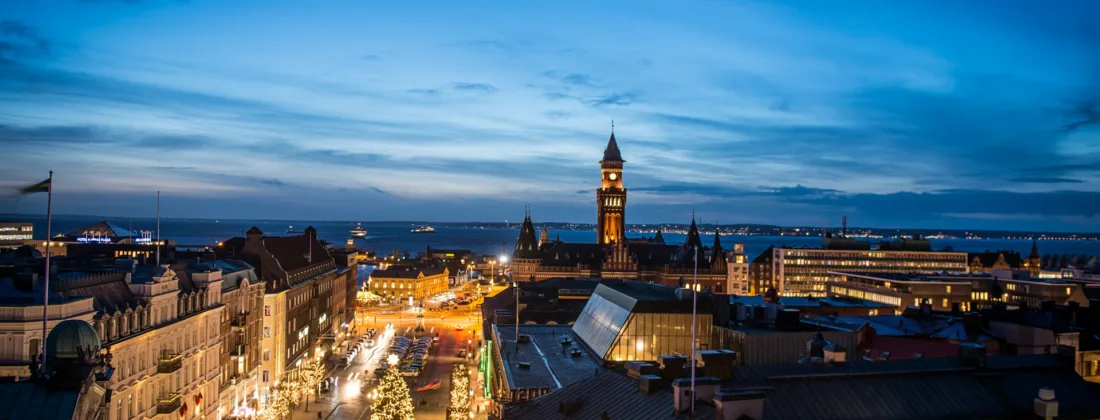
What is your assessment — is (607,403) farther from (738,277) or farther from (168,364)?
(738,277)

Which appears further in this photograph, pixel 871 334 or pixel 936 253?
pixel 936 253

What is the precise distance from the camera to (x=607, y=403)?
89.5ft

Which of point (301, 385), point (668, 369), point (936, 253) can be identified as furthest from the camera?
point (936, 253)

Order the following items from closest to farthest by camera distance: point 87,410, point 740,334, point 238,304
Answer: point 87,410 → point 740,334 → point 238,304

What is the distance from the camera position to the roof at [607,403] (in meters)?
24.8

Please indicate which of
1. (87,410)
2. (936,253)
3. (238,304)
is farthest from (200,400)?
(936,253)

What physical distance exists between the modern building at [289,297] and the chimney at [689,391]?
4708 cm

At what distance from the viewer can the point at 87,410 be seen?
54.9 ft

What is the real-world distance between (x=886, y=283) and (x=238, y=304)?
84229mm

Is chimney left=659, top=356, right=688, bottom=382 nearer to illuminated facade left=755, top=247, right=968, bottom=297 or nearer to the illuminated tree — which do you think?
the illuminated tree

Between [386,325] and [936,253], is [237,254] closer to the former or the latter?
[386,325]

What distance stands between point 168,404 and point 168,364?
2.05 metres

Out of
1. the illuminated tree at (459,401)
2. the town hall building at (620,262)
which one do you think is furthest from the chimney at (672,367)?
the town hall building at (620,262)

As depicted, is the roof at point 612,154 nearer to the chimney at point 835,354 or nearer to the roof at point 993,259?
the roof at point 993,259
